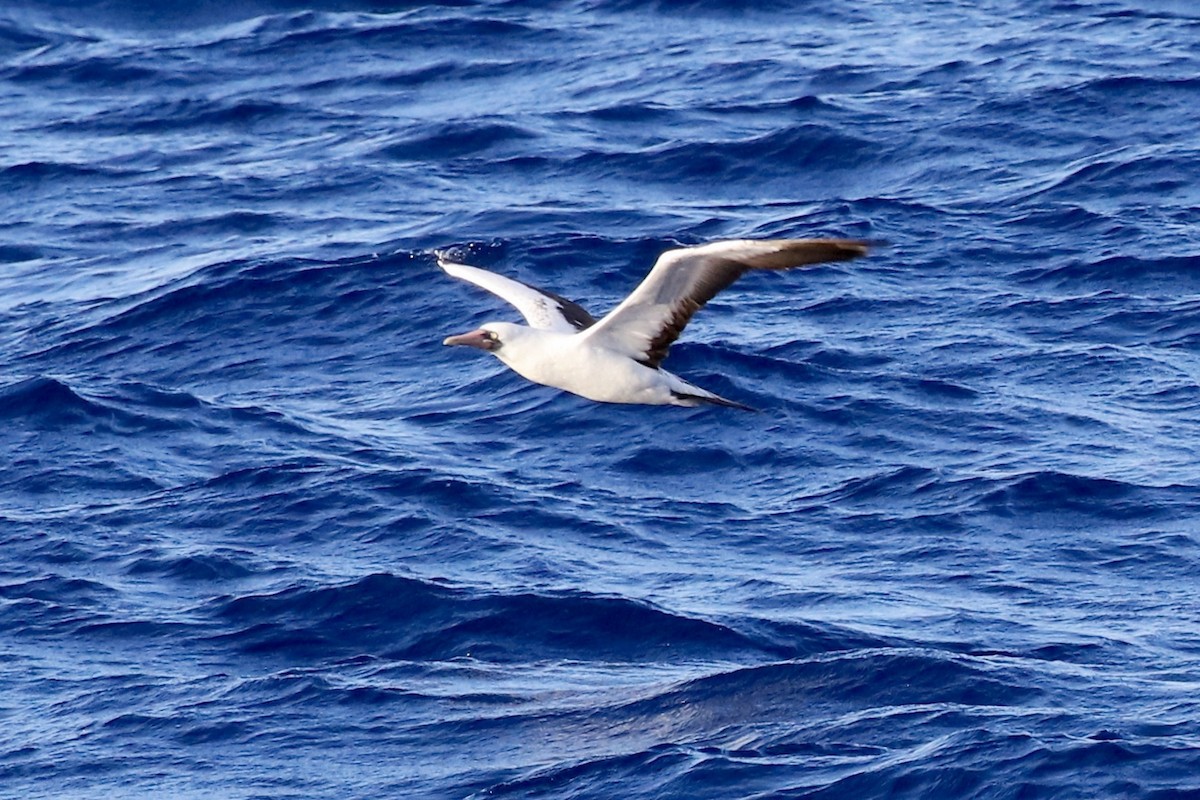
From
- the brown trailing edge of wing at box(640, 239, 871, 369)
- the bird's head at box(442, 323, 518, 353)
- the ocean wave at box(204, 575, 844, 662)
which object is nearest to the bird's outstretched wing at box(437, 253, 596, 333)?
the bird's head at box(442, 323, 518, 353)

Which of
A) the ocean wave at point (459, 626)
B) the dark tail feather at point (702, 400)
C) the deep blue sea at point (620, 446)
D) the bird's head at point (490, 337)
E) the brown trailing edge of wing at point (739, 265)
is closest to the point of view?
the brown trailing edge of wing at point (739, 265)

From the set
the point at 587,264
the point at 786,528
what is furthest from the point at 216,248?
the point at 786,528

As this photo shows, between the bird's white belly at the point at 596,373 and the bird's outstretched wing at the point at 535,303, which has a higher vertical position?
the bird's outstretched wing at the point at 535,303

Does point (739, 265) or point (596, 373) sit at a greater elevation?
point (739, 265)

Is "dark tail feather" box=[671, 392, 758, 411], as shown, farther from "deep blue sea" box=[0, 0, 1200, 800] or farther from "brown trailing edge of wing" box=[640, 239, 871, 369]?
"deep blue sea" box=[0, 0, 1200, 800]

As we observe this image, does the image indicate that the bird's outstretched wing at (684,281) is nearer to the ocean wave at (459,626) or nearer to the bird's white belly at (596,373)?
the bird's white belly at (596,373)

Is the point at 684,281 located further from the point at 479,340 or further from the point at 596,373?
the point at 479,340

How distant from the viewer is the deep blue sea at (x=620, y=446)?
15.5m

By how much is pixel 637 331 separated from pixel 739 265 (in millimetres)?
1216

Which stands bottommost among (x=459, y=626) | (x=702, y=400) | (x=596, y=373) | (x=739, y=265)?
(x=459, y=626)

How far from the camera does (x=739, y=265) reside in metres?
13.0

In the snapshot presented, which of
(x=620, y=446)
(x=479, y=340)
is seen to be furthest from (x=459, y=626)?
(x=479, y=340)

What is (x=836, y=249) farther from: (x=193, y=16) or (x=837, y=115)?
(x=193, y=16)

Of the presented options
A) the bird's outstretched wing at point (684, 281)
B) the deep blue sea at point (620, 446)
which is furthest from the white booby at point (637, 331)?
the deep blue sea at point (620, 446)
